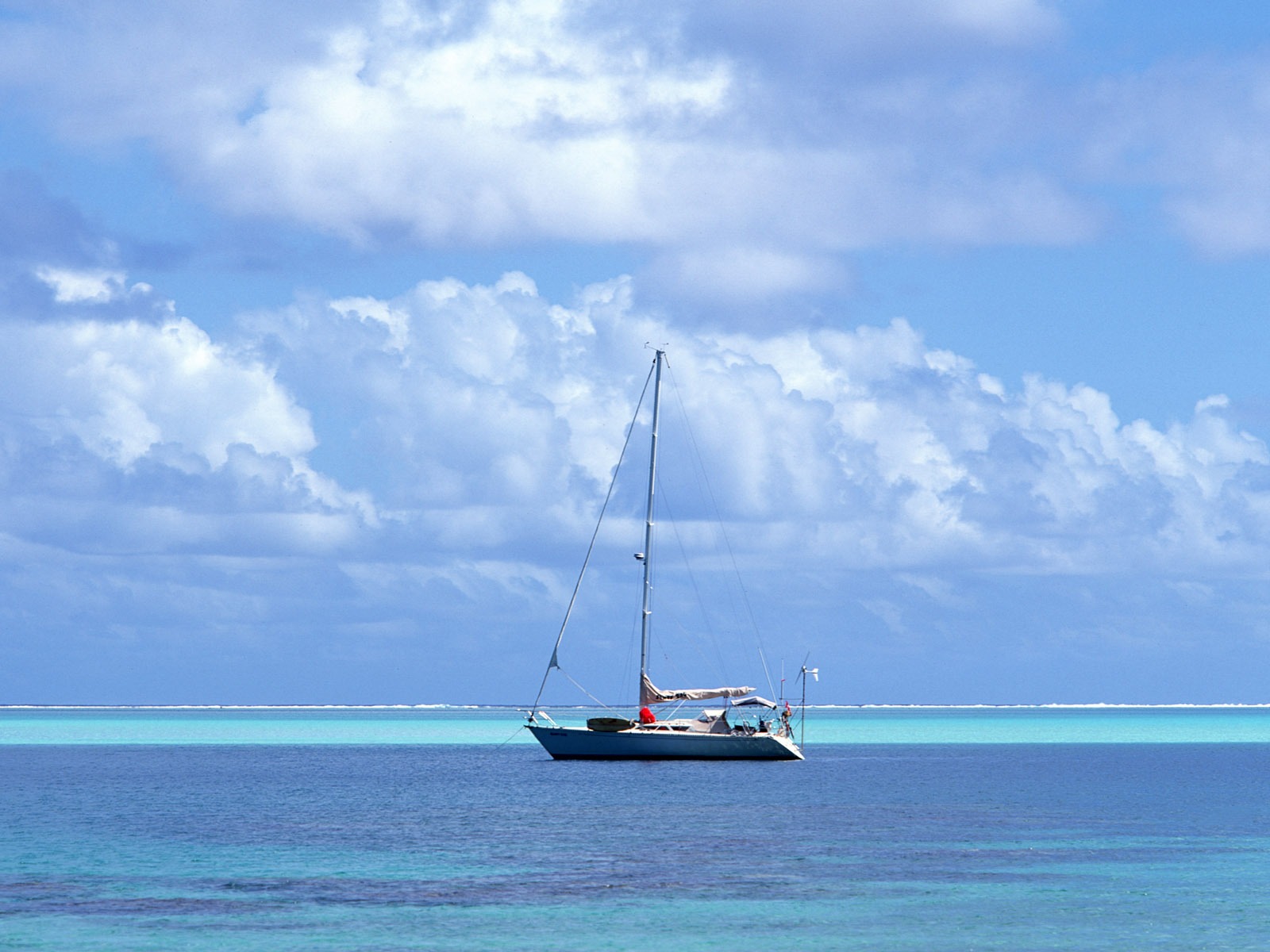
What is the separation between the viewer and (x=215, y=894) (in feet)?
148

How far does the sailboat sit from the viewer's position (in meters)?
99.4

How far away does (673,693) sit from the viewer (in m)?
103

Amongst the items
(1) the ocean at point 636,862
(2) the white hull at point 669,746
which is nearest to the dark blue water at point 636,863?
(1) the ocean at point 636,862

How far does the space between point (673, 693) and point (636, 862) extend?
51198 mm

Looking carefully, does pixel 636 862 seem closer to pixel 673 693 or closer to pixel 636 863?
pixel 636 863

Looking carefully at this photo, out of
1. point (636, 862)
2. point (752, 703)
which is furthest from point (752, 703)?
point (636, 862)

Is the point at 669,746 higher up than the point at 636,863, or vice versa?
the point at 669,746

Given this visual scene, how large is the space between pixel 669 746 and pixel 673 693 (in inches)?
193

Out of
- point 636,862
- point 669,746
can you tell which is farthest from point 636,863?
point 669,746

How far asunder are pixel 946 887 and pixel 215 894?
65.0ft

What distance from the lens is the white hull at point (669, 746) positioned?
99.1 metres

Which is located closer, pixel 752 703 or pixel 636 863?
pixel 636 863

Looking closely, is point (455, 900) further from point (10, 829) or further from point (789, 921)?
point (10, 829)

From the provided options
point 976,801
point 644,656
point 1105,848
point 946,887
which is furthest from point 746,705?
point 946,887
